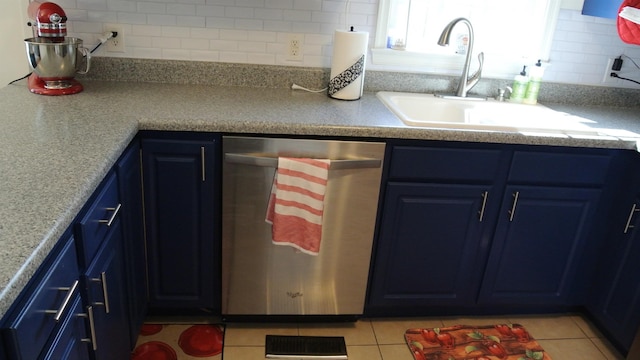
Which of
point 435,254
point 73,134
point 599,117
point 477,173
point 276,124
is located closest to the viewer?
point 73,134

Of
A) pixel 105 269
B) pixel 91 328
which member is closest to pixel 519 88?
pixel 105 269

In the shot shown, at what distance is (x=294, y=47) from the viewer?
90.4 inches

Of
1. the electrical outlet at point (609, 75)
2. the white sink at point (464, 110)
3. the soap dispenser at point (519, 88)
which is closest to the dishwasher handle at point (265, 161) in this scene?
the white sink at point (464, 110)

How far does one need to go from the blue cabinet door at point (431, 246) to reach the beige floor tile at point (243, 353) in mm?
499

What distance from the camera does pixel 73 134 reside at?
1513mm

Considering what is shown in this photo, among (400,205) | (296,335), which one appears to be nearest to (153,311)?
(296,335)

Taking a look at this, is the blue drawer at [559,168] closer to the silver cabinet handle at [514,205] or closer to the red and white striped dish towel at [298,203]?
the silver cabinet handle at [514,205]

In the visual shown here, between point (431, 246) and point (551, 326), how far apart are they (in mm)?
749

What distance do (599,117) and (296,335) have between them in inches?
64.3

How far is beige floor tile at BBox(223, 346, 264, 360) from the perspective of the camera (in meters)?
1.97

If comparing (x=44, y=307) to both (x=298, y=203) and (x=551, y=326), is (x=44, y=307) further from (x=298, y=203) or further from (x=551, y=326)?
(x=551, y=326)

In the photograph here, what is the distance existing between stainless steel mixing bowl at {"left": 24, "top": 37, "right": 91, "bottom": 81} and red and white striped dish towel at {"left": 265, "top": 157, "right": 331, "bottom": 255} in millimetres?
885

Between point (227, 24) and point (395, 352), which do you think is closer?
point (395, 352)

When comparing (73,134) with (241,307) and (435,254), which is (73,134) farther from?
(435,254)
